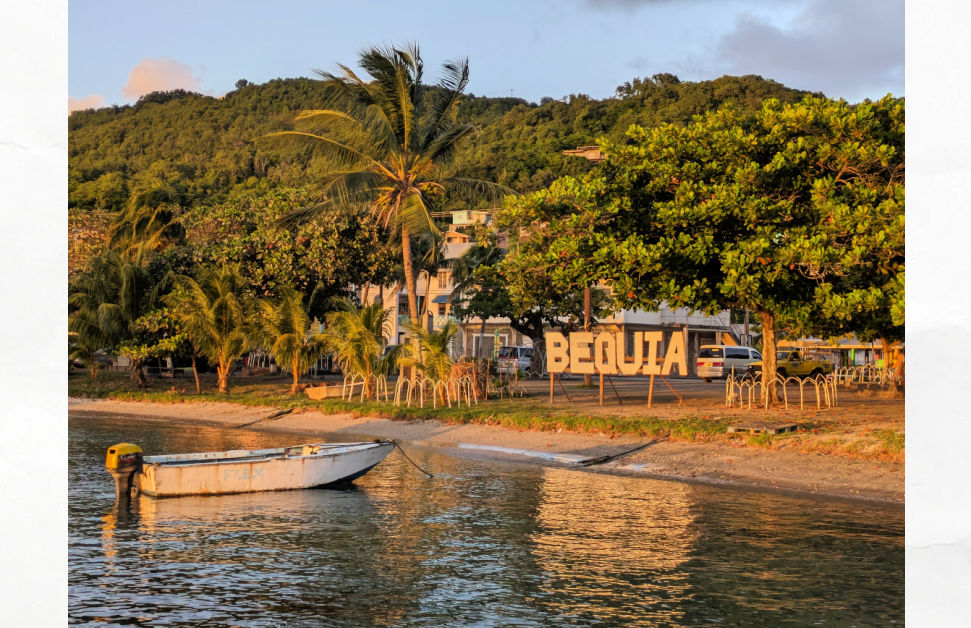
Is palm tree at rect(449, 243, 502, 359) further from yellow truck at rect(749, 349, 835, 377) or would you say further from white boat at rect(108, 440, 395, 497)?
white boat at rect(108, 440, 395, 497)

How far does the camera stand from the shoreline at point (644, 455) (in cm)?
1686

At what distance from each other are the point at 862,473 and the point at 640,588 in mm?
8949

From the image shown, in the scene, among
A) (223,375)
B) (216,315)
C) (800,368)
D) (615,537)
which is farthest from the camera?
(800,368)

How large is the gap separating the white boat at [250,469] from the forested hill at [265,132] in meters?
46.9

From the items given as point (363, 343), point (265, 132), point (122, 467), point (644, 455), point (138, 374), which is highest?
point (265, 132)

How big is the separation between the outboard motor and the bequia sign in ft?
45.8

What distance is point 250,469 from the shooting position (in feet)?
52.5

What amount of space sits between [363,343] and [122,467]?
16.2 metres

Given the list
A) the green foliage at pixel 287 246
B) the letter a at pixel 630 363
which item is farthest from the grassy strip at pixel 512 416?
the green foliage at pixel 287 246

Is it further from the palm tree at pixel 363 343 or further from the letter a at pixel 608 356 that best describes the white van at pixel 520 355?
the letter a at pixel 608 356

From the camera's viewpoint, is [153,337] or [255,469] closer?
[255,469]

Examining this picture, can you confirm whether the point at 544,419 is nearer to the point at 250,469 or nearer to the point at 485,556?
the point at 250,469

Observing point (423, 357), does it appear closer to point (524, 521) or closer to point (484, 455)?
point (484, 455)

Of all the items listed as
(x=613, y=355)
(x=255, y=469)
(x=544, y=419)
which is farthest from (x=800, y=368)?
(x=255, y=469)
